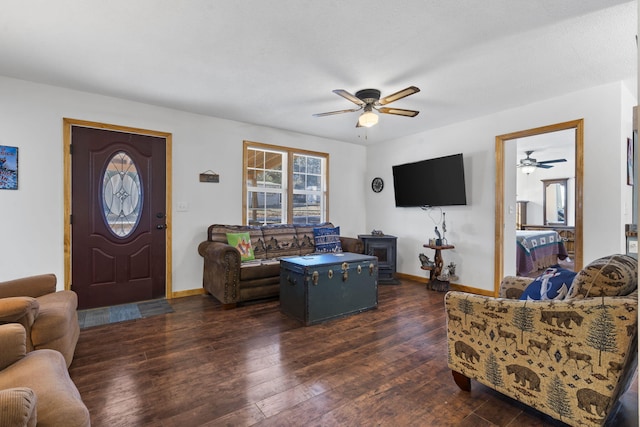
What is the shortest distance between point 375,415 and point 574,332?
1.03 m

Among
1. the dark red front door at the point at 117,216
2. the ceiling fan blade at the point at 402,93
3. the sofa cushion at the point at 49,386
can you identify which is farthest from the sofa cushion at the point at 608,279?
the dark red front door at the point at 117,216

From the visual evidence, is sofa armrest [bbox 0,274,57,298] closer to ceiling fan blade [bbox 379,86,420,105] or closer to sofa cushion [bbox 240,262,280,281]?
sofa cushion [bbox 240,262,280,281]

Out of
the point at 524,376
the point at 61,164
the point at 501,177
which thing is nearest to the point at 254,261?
the point at 61,164

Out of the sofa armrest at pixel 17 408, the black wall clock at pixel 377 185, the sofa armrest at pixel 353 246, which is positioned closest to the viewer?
the sofa armrest at pixel 17 408

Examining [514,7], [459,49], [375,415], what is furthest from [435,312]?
[514,7]

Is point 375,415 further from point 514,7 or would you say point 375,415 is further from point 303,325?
point 514,7

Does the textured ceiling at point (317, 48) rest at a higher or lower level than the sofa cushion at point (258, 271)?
higher

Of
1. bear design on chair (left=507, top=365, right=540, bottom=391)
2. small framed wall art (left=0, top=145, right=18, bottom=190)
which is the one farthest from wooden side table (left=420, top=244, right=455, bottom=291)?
small framed wall art (left=0, top=145, right=18, bottom=190)

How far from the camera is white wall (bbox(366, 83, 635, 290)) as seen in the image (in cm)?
301

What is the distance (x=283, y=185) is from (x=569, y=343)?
13.4ft

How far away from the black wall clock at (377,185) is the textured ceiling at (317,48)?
6.82ft

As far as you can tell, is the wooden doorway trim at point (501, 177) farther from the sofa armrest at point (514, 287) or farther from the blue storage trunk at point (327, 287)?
the blue storage trunk at point (327, 287)

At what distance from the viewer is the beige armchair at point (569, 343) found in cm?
126

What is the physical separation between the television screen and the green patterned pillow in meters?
2.58
